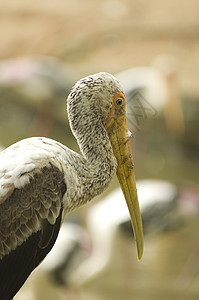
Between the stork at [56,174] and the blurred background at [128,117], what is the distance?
1.78 ft

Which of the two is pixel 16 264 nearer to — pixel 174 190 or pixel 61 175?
pixel 61 175

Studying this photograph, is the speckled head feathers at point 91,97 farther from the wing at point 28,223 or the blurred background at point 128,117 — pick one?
the blurred background at point 128,117

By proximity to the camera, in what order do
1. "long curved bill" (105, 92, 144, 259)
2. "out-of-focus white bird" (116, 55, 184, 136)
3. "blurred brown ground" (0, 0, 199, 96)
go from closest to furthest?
"long curved bill" (105, 92, 144, 259)
"out-of-focus white bird" (116, 55, 184, 136)
"blurred brown ground" (0, 0, 199, 96)

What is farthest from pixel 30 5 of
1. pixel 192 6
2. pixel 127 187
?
pixel 127 187

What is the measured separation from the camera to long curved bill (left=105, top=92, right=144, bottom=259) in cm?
332

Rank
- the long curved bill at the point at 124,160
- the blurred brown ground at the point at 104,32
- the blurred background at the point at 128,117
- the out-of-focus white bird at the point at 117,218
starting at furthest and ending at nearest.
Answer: the blurred brown ground at the point at 104,32, the blurred background at the point at 128,117, the out-of-focus white bird at the point at 117,218, the long curved bill at the point at 124,160

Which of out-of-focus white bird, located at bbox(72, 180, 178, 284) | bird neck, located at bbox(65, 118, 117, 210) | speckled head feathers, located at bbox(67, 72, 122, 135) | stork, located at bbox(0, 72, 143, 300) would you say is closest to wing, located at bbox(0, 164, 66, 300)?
stork, located at bbox(0, 72, 143, 300)

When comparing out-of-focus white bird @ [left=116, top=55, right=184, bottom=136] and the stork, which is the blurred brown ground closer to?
out-of-focus white bird @ [left=116, top=55, right=184, bottom=136]

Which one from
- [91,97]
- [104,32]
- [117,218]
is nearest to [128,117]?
[91,97]

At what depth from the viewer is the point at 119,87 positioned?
323 cm

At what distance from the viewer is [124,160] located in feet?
11.1

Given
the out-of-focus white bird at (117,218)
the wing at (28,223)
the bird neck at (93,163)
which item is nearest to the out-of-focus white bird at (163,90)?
the out-of-focus white bird at (117,218)

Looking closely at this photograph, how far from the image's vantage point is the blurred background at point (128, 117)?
630 centimetres

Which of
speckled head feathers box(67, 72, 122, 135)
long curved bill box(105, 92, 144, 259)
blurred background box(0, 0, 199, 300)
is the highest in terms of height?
speckled head feathers box(67, 72, 122, 135)
